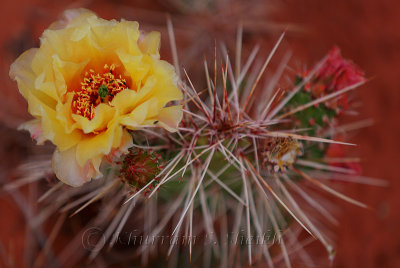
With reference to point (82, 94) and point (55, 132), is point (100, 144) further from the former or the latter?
point (82, 94)

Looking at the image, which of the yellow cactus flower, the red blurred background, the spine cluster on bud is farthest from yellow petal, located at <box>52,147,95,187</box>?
the red blurred background

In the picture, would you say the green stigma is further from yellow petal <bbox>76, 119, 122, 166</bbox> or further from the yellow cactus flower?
yellow petal <bbox>76, 119, 122, 166</bbox>

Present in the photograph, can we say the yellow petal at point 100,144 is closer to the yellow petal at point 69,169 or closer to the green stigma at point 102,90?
the yellow petal at point 69,169

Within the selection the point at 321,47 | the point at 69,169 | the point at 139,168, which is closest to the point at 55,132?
the point at 69,169

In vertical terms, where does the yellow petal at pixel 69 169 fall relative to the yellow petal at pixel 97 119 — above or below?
below

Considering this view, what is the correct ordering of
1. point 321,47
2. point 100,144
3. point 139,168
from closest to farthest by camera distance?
point 100,144 < point 139,168 < point 321,47

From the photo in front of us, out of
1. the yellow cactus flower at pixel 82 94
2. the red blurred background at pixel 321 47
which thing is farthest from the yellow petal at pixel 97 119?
the red blurred background at pixel 321 47

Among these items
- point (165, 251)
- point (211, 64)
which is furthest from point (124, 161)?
point (211, 64)

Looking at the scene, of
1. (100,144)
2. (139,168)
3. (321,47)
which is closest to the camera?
(100,144)
